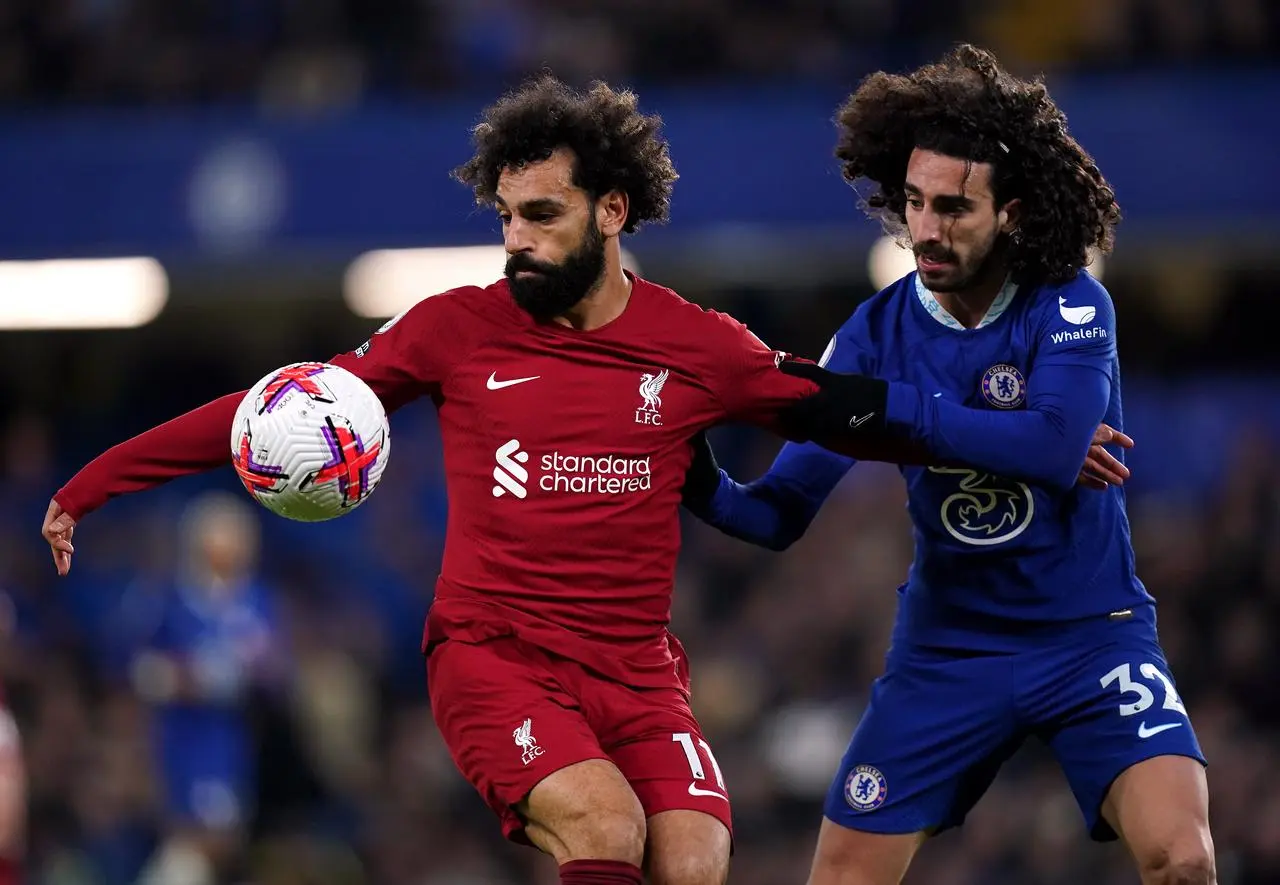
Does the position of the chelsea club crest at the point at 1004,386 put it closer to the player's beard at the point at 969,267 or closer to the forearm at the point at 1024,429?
the forearm at the point at 1024,429

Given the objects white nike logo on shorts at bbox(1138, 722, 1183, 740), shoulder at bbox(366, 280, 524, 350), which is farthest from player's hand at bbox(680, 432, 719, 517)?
white nike logo on shorts at bbox(1138, 722, 1183, 740)

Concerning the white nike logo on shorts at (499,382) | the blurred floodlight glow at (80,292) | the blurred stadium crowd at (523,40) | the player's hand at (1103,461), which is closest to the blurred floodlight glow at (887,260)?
the blurred stadium crowd at (523,40)

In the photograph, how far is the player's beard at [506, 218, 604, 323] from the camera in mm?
5141

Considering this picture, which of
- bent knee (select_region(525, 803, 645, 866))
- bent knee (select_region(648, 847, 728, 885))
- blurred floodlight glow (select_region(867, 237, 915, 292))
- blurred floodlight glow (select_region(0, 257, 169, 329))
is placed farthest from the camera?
blurred floodlight glow (select_region(0, 257, 169, 329))

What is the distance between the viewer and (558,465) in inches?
201

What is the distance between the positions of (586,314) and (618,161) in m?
0.47

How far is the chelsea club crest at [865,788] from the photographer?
17.7 feet

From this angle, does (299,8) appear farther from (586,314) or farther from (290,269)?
(586,314)

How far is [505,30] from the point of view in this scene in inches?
539

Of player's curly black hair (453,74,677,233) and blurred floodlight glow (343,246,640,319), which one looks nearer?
player's curly black hair (453,74,677,233)

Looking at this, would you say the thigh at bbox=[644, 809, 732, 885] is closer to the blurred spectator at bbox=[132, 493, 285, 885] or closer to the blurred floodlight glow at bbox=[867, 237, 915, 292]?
the blurred spectator at bbox=[132, 493, 285, 885]

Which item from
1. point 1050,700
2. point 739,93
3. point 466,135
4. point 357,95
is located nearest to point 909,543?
point 739,93

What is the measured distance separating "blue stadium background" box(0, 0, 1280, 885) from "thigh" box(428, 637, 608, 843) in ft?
18.3

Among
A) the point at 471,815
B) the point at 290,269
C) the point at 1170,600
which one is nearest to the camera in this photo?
the point at 1170,600
